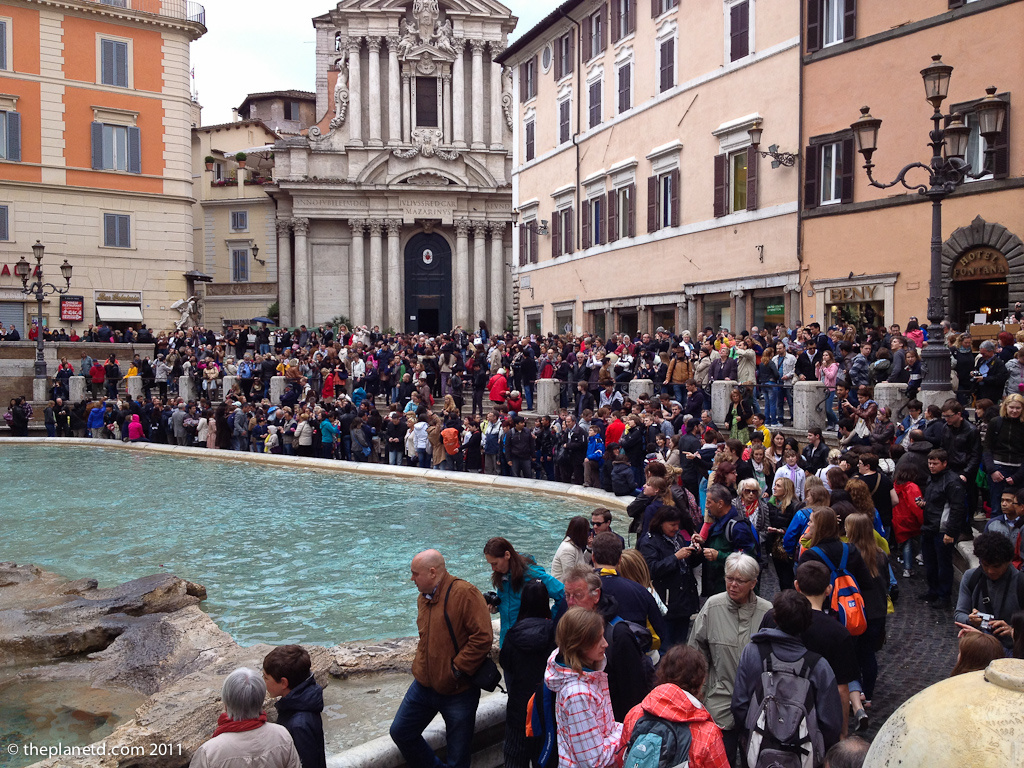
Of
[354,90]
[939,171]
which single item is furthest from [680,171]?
[354,90]

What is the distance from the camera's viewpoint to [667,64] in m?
27.2

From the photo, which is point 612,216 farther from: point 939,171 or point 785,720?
point 785,720

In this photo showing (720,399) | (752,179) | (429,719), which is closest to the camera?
(429,719)

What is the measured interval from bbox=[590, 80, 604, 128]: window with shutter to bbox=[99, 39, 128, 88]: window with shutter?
2077cm

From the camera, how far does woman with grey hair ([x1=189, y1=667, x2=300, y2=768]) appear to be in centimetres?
396

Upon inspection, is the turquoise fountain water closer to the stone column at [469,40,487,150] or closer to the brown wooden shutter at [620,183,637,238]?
the brown wooden shutter at [620,183,637,238]

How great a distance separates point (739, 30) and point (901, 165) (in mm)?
6616

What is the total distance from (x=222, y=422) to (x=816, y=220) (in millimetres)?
15455

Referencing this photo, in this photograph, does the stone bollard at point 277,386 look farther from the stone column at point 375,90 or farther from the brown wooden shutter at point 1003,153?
the stone column at point 375,90

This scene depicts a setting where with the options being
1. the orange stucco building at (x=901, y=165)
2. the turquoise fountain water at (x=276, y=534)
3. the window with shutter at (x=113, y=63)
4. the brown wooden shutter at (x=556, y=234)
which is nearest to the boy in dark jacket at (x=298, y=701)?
the turquoise fountain water at (x=276, y=534)

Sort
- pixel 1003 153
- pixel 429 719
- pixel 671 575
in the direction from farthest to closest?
pixel 1003 153 < pixel 671 575 < pixel 429 719

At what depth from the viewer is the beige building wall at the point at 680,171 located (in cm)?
2305

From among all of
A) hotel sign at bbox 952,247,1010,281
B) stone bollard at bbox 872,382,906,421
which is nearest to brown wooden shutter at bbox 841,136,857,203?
hotel sign at bbox 952,247,1010,281

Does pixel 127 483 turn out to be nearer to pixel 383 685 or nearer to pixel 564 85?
pixel 383 685
